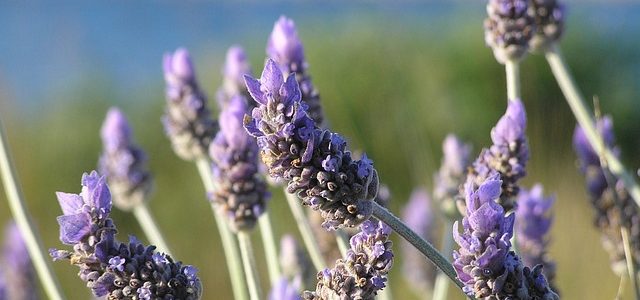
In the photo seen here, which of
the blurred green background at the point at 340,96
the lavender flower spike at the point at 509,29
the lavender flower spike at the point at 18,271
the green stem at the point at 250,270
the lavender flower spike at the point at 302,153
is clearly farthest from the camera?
the blurred green background at the point at 340,96

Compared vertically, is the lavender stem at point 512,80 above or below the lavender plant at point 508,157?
above

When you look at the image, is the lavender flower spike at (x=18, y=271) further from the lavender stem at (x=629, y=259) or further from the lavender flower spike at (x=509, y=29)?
the lavender stem at (x=629, y=259)

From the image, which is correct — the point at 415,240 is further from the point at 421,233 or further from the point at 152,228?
the point at 421,233

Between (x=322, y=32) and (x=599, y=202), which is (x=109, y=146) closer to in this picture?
(x=599, y=202)

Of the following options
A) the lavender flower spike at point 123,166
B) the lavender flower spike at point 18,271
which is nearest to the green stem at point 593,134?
the lavender flower spike at point 123,166

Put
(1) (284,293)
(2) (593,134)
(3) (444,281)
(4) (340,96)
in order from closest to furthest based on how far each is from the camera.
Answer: (1) (284,293)
(2) (593,134)
(3) (444,281)
(4) (340,96)

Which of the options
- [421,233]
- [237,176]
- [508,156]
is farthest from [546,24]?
[421,233]

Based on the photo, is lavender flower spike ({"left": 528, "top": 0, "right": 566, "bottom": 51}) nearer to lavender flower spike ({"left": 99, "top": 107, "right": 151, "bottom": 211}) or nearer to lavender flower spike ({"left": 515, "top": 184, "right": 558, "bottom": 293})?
lavender flower spike ({"left": 515, "top": 184, "right": 558, "bottom": 293})
